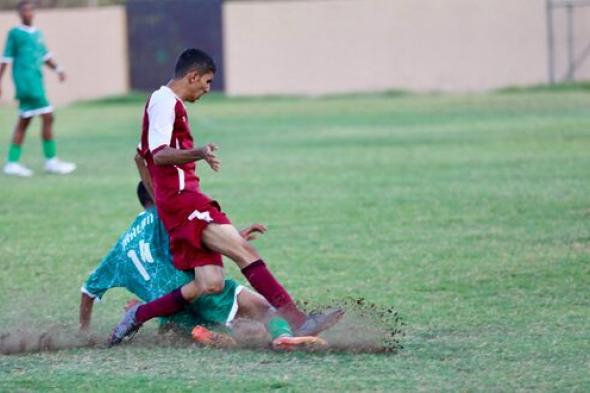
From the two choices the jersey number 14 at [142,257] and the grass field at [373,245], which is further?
the jersey number 14 at [142,257]

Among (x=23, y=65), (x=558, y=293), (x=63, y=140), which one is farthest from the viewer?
(x=63, y=140)

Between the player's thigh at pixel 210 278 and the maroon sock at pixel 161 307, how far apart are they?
145mm

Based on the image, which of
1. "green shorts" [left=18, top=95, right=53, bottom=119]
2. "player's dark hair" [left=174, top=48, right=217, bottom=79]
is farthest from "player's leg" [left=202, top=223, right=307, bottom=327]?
"green shorts" [left=18, top=95, right=53, bottom=119]

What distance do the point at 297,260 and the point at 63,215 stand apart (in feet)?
12.5

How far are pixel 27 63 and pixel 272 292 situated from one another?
11.1 metres

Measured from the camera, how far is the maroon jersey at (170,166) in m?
7.38

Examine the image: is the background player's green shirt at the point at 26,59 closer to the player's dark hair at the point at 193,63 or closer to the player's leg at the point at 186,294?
the player's dark hair at the point at 193,63

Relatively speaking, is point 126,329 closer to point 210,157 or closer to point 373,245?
point 210,157

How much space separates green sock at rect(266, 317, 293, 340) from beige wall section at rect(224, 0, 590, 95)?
28919mm

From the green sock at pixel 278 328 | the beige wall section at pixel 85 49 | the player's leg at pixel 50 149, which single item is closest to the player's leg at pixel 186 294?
the green sock at pixel 278 328

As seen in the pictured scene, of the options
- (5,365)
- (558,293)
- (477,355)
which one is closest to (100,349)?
(5,365)

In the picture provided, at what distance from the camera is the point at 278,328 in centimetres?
→ 725

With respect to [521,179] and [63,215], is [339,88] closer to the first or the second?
[521,179]

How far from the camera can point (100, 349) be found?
7480 mm
